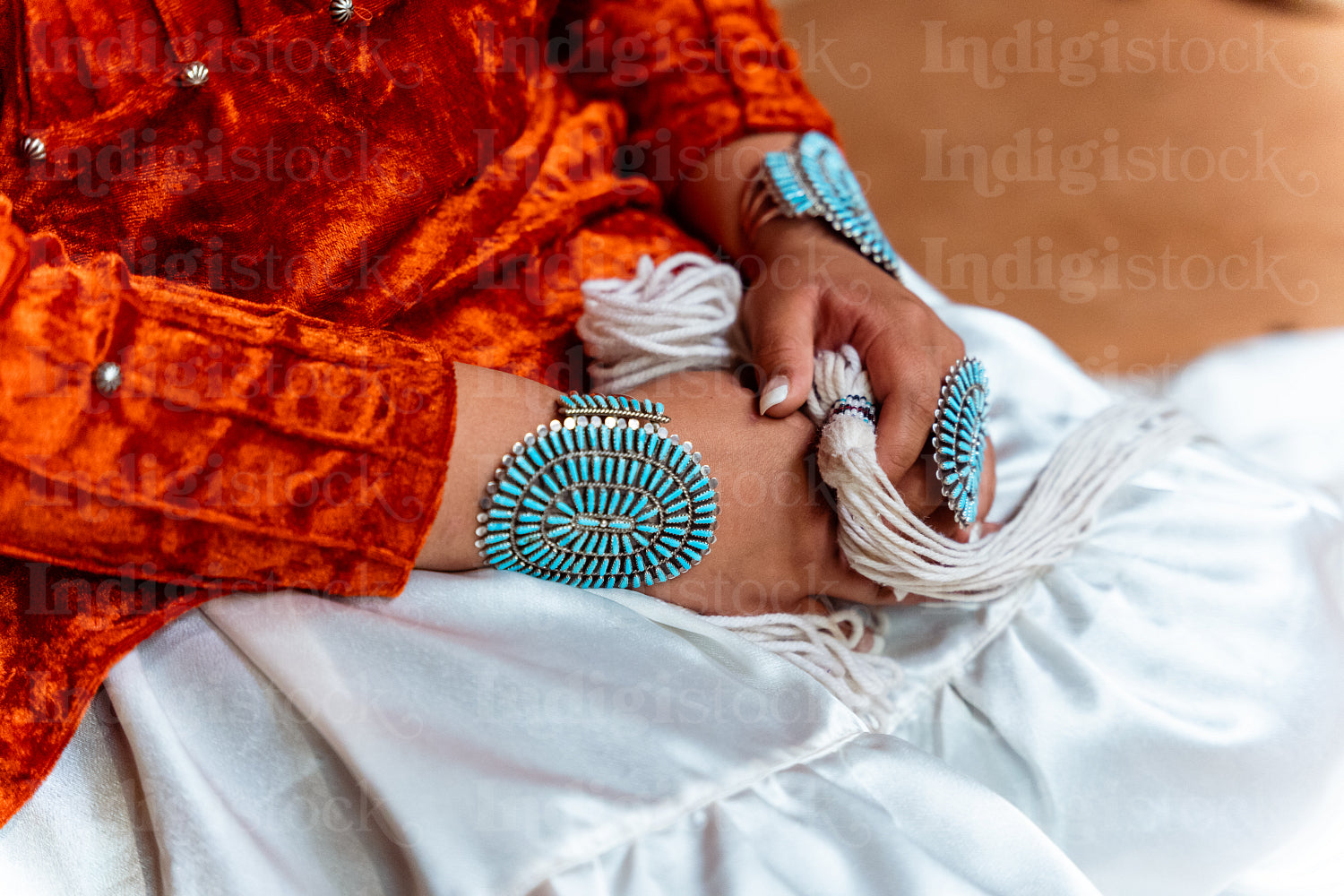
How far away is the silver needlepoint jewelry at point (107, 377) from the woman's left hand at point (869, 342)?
0.41 m

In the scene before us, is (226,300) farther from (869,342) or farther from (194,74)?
(869,342)

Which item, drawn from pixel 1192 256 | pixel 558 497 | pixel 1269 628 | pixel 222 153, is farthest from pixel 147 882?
pixel 1192 256

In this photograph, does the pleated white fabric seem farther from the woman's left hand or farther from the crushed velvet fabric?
the woman's left hand

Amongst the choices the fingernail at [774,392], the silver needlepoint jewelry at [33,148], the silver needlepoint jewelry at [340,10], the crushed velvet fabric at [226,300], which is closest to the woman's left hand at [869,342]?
the fingernail at [774,392]

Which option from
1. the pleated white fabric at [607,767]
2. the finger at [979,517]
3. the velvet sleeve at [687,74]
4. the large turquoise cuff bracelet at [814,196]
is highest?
the velvet sleeve at [687,74]

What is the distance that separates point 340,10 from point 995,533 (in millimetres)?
602

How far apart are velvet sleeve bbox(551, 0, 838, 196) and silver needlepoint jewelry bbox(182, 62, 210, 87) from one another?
0.42 metres

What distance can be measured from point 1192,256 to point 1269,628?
1.04m

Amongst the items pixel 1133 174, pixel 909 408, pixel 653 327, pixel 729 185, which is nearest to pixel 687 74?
pixel 729 185

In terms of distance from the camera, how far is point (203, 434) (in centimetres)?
50

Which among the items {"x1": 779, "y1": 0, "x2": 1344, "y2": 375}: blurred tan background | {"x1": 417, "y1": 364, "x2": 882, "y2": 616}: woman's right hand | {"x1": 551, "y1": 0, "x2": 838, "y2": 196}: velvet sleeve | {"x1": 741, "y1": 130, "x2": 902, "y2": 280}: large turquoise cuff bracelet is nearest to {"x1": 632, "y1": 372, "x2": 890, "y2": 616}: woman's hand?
{"x1": 417, "y1": 364, "x2": 882, "y2": 616}: woman's right hand

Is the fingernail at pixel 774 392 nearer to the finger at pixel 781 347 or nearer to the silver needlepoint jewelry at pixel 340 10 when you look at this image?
the finger at pixel 781 347

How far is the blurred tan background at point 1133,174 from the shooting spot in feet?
4.97

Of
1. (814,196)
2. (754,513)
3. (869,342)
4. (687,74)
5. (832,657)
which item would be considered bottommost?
(832,657)
